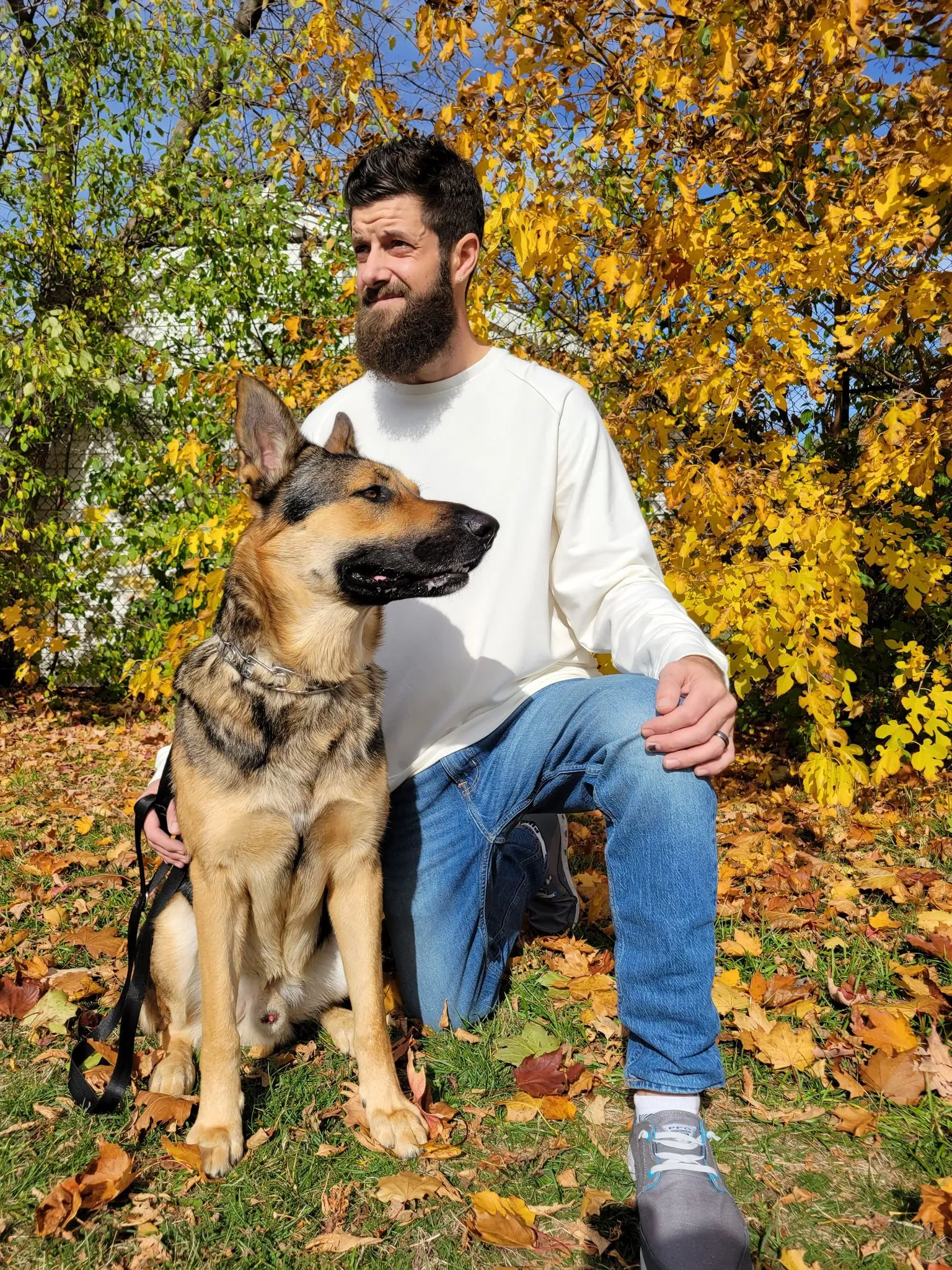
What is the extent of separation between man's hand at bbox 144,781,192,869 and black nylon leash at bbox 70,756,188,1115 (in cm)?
2

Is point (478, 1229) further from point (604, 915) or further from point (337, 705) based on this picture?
point (604, 915)

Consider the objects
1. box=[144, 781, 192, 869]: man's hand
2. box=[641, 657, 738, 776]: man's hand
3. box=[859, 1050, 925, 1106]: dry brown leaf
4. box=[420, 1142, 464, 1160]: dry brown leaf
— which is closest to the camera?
box=[641, 657, 738, 776]: man's hand

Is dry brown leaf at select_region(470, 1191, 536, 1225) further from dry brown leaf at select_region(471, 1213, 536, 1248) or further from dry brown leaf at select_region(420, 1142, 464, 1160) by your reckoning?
dry brown leaf at select_region(420, 1142, 464, 1160)

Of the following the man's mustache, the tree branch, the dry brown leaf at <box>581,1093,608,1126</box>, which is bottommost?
the dry brown leaf at <box>581,1093,608,1126</box>

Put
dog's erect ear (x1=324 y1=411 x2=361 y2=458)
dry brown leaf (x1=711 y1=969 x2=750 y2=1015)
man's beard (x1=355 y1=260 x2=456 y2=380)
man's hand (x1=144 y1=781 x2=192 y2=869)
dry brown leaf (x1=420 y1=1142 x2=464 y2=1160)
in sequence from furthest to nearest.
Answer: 1. man's beard (x1=355 y1=260 x2=456 y2=380)
2. dog's erect ear (x1=324 y1=411 x2=361 y2=458)
3. dry brown leaf (x1=711 y1=969 x2=750 y2=1015)
4. man's hand (x1=144 y1=781 x2=192 y2=869)
5. dry brown leaf (x1=420 y1=1142 x2=464 y2=1160)

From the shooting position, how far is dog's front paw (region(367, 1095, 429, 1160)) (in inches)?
83.1

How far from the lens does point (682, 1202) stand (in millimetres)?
1688

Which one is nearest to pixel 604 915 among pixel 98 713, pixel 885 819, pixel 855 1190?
pixel 855 1190

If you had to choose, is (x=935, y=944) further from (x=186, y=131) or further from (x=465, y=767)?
(x=186, y=131)

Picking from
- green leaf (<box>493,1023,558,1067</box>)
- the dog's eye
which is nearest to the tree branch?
the dog's eye

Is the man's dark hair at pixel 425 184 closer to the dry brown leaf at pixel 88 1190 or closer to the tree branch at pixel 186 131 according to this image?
the dry brown leaf at pixel 88 1190

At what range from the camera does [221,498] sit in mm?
5113

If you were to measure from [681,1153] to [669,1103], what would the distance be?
0.11m

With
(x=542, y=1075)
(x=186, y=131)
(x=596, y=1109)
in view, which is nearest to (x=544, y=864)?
(x=542, y=1075)
